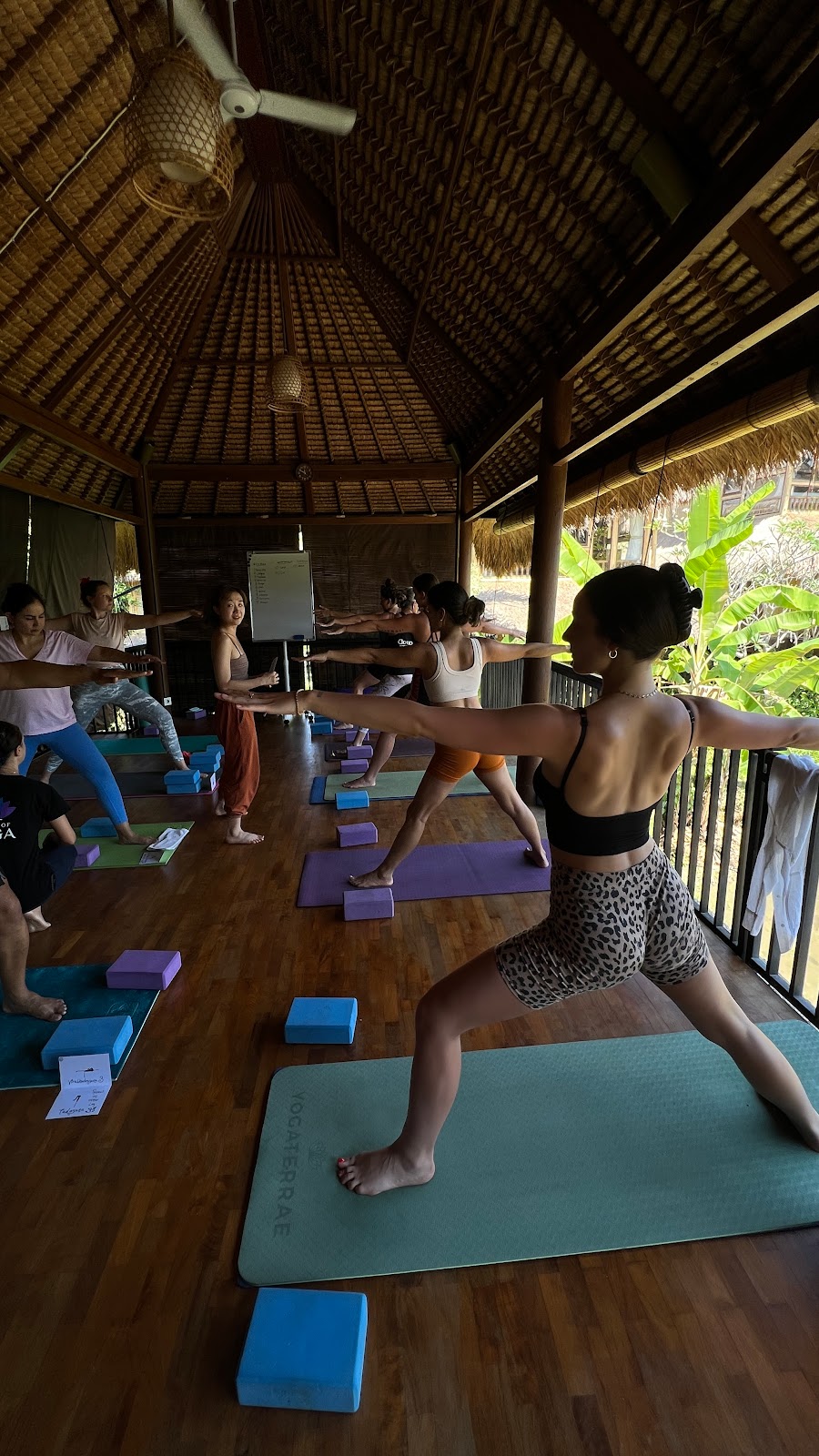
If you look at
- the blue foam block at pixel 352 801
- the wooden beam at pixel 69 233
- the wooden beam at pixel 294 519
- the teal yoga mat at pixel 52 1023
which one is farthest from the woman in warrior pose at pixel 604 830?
the wooden beam at pixel 294 519

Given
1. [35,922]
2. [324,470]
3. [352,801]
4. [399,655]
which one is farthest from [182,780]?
[324,470]

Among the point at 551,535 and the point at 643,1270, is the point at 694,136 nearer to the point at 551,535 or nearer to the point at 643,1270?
the point at 551,535

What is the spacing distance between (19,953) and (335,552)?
8.04m

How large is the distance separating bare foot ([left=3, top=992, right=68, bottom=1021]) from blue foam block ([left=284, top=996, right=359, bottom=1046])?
0.86 meters

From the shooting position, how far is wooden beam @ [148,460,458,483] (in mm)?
8609

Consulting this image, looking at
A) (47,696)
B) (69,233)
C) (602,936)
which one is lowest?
(602,936)

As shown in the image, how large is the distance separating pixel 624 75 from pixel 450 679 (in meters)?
2.32

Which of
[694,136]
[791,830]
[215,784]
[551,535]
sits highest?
[694,136]

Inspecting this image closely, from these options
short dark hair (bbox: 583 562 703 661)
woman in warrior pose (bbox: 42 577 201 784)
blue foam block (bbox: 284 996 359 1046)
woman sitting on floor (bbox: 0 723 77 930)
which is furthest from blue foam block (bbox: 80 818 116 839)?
short dark hair (bbox: 583 562 703 661)

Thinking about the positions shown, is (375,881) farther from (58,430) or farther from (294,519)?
(294,519)

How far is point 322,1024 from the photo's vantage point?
7.81ft

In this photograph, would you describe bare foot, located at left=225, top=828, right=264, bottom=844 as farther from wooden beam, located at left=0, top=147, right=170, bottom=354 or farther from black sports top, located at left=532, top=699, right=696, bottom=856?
wooden beam, located at left=0, top=147, right=170, bottom=354

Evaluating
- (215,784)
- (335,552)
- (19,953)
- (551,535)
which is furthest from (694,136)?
(335,552)

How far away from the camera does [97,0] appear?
348 cm
